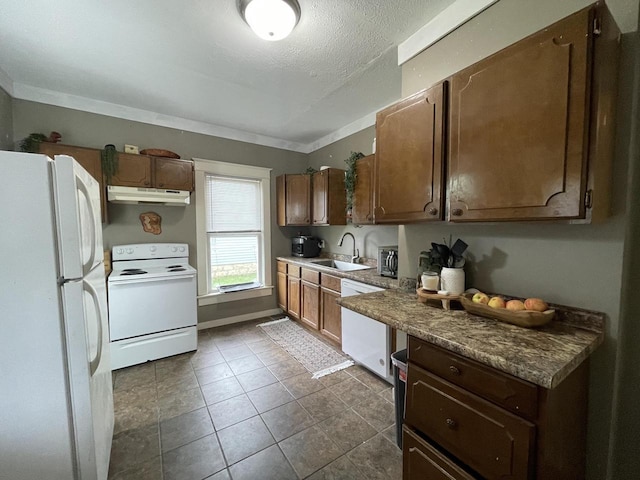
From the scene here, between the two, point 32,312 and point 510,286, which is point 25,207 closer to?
point 32,312

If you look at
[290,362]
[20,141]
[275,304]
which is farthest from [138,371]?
→ [20,141]

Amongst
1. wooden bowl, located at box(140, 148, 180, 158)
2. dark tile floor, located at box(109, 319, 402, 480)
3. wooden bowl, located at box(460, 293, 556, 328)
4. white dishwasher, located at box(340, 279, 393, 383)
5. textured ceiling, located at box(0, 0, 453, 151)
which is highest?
textured ceiling, located at box(0, 0, 453, 151)

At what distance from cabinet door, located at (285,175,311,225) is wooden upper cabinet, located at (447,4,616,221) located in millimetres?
2377

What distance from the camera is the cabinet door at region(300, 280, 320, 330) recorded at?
10.3 feet

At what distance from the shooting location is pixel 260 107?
2.92 m

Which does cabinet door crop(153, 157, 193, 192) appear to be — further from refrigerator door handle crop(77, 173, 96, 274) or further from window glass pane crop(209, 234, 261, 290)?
refrigerator door handle crop(77, 173, 96, 274)

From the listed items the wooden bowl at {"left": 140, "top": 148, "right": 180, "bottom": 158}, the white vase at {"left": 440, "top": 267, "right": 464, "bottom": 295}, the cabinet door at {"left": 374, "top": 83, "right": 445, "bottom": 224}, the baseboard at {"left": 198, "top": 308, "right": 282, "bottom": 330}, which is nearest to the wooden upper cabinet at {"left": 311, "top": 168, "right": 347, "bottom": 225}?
the cabinet door at {"left": 374, "top": 83, "right": 445, "bottom": 224}

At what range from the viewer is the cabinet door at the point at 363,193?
2.66 meters

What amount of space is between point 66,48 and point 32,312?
2107mm

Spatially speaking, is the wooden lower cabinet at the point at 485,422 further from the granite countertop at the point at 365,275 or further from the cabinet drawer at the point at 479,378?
the granite countertop at the point at 365,275

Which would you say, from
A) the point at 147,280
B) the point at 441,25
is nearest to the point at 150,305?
the point at 147,280

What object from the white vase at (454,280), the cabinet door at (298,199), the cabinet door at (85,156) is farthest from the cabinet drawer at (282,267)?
the white vase at (454,280)

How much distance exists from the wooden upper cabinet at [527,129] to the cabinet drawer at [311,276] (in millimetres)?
2006

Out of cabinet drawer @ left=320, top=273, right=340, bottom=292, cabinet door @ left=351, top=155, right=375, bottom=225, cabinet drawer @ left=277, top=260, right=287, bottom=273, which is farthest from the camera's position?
cabinet drawer @ left=277, top=260, right=287, bottom=273
